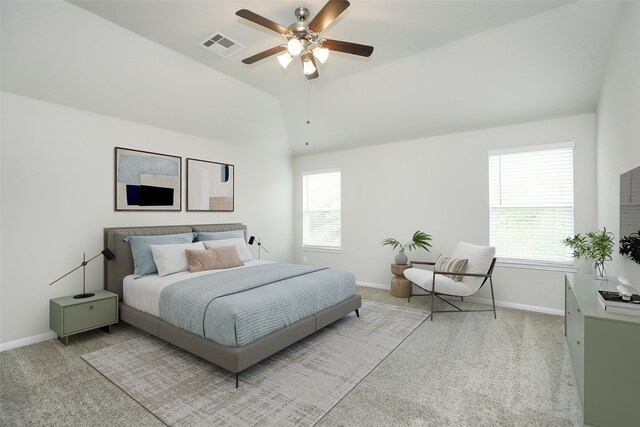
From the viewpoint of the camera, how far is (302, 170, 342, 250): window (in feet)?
20.0

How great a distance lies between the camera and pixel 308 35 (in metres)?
2.52

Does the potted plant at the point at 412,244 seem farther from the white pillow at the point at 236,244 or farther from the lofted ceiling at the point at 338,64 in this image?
the white pillow at the point at 236,244

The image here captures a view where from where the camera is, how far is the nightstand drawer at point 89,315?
10.1 ft

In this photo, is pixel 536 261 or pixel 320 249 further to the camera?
pixel 320 249

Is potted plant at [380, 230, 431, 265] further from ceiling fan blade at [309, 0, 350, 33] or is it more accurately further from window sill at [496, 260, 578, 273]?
ceiling fan blade at [309, 0, 350, 33]

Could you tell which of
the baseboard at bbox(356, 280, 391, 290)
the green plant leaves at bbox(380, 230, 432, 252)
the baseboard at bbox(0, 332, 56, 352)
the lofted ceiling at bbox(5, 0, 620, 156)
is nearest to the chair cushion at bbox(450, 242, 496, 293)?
the green plant leaves at bbox(380, 230, 432, 252)

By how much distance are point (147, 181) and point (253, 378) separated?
308cm

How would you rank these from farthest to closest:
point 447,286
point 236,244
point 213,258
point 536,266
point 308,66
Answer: point 236,244, point 536,266, point 213,258, point 447,286, point 308,66

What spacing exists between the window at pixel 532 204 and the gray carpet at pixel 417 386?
1.15m

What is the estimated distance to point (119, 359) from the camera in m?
2.82

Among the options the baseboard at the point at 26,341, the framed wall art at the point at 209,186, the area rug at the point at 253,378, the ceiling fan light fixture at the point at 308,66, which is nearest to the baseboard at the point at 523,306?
the area rug at the point at 253,378

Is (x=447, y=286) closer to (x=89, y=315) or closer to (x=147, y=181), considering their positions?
(x=89, y=315)

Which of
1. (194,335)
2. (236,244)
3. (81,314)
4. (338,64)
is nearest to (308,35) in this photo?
(338,64)

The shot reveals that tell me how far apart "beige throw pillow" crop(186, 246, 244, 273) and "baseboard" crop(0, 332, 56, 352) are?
1.54 metres
